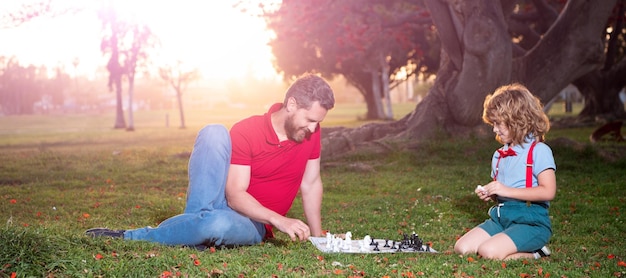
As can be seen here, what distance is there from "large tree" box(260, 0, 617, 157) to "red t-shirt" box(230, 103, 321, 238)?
10.3 meters

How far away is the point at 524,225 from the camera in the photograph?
650 cm

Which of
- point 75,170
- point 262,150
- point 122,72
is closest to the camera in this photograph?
point 262,150

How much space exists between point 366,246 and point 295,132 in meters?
1.22

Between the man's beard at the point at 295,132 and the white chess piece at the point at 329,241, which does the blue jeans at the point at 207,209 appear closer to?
the man's beard at the point at 295,132

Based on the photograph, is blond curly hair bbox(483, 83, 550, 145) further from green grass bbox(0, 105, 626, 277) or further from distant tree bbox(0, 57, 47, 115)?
distant tree bbox(0, 57, 47, 115)

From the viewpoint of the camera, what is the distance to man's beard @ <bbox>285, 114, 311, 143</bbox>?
6.30 m

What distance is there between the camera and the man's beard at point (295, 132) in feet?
20.7

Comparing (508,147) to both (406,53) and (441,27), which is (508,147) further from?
(406,53)

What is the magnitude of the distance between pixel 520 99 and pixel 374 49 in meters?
35.8

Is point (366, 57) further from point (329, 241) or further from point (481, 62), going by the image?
point (329, 241)

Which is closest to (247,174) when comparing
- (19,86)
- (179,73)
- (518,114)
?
(518,114)

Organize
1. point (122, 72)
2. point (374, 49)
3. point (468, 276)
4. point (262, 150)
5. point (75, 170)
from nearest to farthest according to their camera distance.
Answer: point (468, 276), point (262, 150), point (75, 170), point (374, 49), point (122, 72)

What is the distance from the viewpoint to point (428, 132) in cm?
1752

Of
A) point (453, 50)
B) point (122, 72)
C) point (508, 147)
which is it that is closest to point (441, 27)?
point (453, 50)
